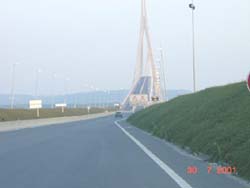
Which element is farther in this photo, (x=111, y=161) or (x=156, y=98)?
A: (x=156, y=98)

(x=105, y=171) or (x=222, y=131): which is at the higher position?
(x=222, y=131)

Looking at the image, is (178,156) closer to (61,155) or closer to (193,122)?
(61,155)

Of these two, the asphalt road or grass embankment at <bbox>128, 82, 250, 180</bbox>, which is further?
grass embankment at <bbox>128, 82, 250, 180</bbox>

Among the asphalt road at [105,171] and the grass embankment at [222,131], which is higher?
the grass embankment at [222,131]

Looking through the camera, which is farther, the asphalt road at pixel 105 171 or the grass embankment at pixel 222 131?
the grass embankment at pixel 222 131

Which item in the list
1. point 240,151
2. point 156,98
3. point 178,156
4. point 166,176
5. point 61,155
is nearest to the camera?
point 166,176

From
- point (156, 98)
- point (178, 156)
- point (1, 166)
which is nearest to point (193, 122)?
point (178, 156)

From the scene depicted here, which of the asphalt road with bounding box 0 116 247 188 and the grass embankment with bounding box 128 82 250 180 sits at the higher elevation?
the grass embankment with bounding box 128 82 250 180

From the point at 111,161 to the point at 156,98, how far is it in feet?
234

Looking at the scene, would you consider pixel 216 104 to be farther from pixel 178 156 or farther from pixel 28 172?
pixel 28 172

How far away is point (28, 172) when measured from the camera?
16.6 meters

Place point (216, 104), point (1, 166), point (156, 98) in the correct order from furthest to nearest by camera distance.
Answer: point (156, 98) < point (216, 104) < point (1, 166)

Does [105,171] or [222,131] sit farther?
[222,131]

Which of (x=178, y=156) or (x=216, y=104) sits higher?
(x=216, y=104)
